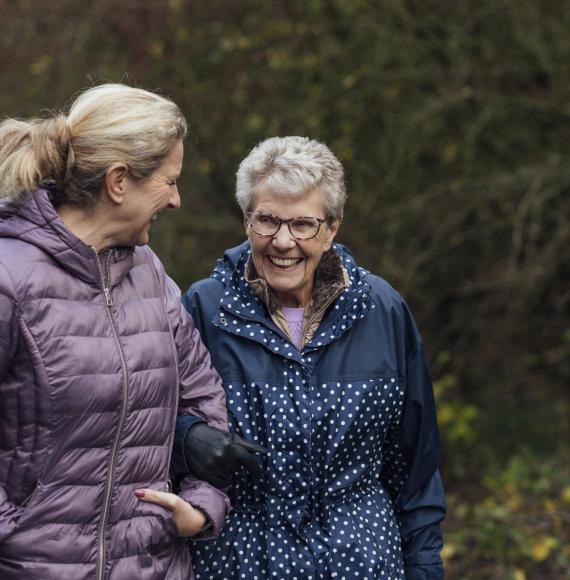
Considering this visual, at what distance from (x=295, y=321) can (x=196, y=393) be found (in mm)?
389

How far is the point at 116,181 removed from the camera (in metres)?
2.54

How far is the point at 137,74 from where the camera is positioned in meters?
6.95

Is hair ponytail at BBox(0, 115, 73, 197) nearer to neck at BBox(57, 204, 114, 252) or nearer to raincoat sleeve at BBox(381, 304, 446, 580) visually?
neck at BBox(57, 204, 114, 252)

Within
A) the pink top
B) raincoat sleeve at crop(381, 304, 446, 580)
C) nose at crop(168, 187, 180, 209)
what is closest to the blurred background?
raincoat sleeve at crop(381, 304, 446, 580)

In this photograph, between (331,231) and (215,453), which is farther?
(331,231)

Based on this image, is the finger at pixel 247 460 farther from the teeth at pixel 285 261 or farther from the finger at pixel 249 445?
the teeth at pixel 285 261

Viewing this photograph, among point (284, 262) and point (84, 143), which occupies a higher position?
point (84, 143)

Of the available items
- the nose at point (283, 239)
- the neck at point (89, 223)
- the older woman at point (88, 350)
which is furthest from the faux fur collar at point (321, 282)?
the neck at point (89, 223)

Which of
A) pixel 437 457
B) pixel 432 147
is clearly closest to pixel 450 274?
pixel 432 147

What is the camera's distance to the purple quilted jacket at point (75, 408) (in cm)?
240

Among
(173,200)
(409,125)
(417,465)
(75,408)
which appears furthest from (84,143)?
(409,125)

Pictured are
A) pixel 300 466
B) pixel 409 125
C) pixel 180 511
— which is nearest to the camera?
pixel 180 511

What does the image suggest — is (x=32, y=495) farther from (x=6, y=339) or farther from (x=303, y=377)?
(x=303, y=377)

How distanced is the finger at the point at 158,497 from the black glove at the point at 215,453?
0.12 metres
